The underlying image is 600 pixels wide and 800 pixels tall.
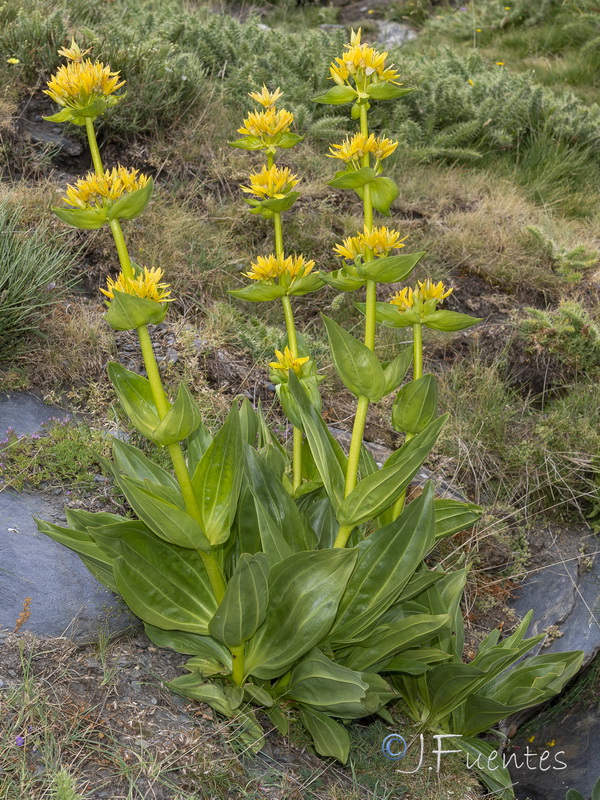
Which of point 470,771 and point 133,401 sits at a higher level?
point 133,401

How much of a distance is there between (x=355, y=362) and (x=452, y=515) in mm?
830

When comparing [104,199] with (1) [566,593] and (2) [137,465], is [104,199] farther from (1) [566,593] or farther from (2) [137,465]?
(1) [566,593]

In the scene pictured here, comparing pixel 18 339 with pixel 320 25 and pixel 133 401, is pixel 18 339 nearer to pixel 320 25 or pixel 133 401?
pixel 133 401

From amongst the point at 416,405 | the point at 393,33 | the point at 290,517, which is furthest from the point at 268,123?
the point at 393,33

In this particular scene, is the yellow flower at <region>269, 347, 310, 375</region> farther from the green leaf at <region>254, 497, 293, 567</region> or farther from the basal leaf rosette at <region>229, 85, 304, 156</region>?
the basal leaf rosette at <region>229, 85, 304, 156</region>

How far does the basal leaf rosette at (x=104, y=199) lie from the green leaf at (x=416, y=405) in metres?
1.02

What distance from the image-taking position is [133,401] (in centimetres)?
221

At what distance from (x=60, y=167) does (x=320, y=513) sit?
3899 mm

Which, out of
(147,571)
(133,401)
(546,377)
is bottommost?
(546,377)

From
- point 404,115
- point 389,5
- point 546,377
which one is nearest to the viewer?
point 546,377

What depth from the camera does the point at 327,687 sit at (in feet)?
7.69

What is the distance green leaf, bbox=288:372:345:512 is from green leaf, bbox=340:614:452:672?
0.46 m

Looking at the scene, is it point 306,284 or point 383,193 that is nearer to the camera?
point 383,193

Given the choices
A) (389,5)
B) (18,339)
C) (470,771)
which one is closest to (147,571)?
(470,771)
